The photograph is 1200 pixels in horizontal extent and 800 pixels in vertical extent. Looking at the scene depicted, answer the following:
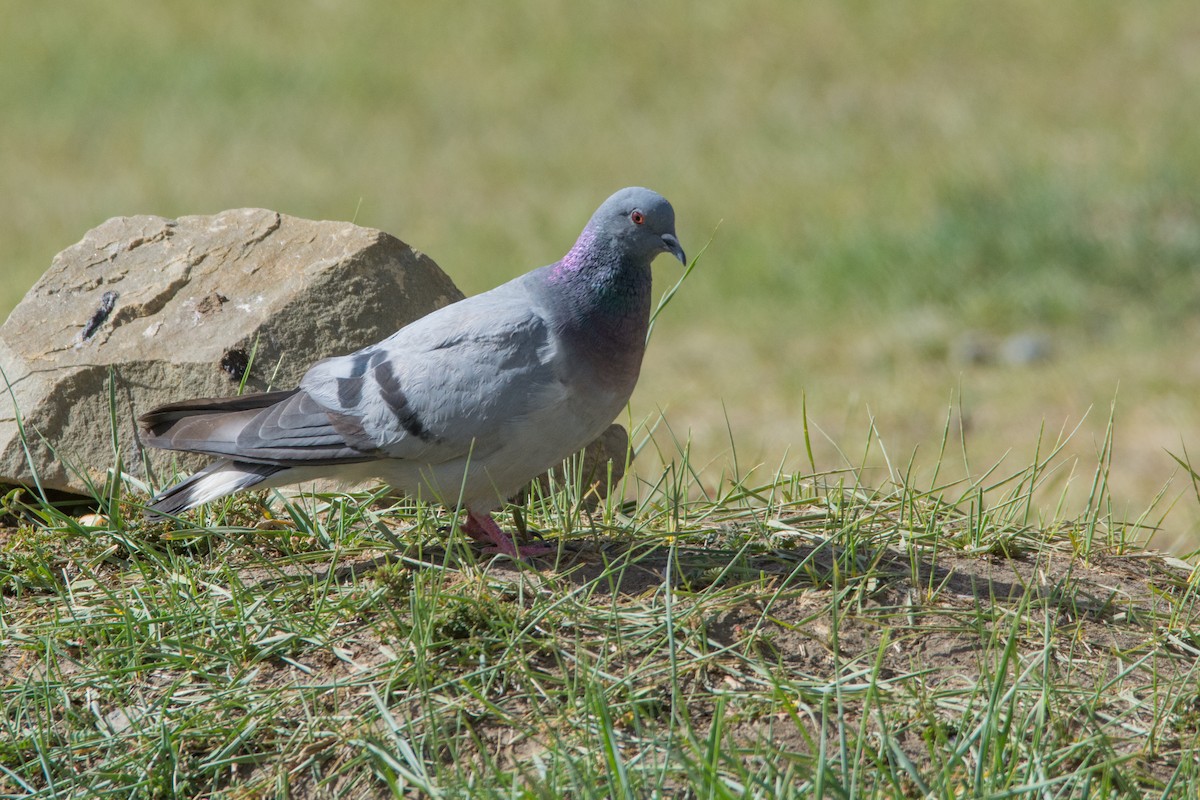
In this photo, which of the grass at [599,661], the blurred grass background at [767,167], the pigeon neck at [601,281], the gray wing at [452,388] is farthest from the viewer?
the blurred grass background at [767,167]

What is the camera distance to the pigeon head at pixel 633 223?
10.8ft

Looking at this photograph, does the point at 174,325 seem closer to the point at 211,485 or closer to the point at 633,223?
the point at 211,485

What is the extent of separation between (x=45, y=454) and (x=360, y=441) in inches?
39.7

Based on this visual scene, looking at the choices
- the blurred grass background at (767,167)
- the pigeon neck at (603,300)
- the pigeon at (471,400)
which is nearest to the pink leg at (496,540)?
the pigeon at (471,400)

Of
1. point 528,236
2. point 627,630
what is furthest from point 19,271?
point 627,630

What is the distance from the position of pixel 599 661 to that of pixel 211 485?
111 centimetres

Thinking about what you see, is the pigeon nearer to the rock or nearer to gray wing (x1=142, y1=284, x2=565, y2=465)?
gray wing (x1=142, y1=284, x2=565, y2=465)

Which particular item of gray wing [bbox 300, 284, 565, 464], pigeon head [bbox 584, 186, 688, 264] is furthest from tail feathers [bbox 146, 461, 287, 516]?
pigeon head [bbox 584, 186, 688, 264]

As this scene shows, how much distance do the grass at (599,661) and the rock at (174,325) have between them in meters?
0.32

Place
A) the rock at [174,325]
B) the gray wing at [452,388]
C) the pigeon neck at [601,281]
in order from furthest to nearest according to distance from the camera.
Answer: the rock at [174,325], the pigeon neck at [601,281], the gray wing at [452,388]

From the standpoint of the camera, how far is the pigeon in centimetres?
314

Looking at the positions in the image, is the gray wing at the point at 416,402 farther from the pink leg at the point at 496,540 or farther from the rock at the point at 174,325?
the rock at the point at 174,325

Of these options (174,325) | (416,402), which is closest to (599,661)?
→ (416,402)

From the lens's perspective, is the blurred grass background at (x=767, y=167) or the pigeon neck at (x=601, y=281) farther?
the blurred grass background at (x=767, y=167)
